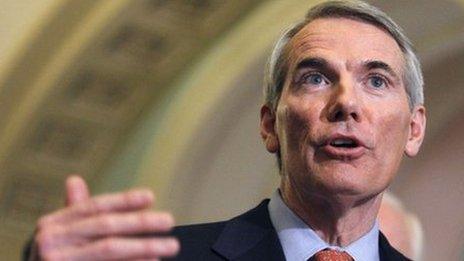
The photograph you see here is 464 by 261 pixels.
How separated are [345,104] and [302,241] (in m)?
0.17

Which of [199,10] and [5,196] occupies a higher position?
[199,10]

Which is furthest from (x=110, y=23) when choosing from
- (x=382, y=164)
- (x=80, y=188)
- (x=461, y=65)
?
(x=80, y=188)

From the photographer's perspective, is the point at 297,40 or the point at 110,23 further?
the point at 110,23

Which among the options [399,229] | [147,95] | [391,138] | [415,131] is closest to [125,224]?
[391,138]

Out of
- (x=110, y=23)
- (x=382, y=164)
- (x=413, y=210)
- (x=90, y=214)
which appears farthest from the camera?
(x=413, y=210)

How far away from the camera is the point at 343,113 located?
1.57m

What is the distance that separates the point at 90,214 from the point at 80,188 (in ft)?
0.15

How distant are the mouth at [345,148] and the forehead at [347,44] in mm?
109

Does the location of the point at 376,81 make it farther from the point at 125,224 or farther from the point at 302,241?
the point at 125,224

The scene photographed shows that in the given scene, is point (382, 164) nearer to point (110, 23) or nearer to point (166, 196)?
point (110, 23)

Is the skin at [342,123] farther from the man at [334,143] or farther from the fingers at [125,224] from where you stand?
the fingers at [125,224]

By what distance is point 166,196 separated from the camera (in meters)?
3.49

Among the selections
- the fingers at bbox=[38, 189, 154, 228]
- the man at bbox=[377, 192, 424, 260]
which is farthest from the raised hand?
the man at bbox=[377, 192, 424, 260]

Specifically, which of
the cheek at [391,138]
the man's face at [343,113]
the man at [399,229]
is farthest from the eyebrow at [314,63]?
the man at [399,229]
